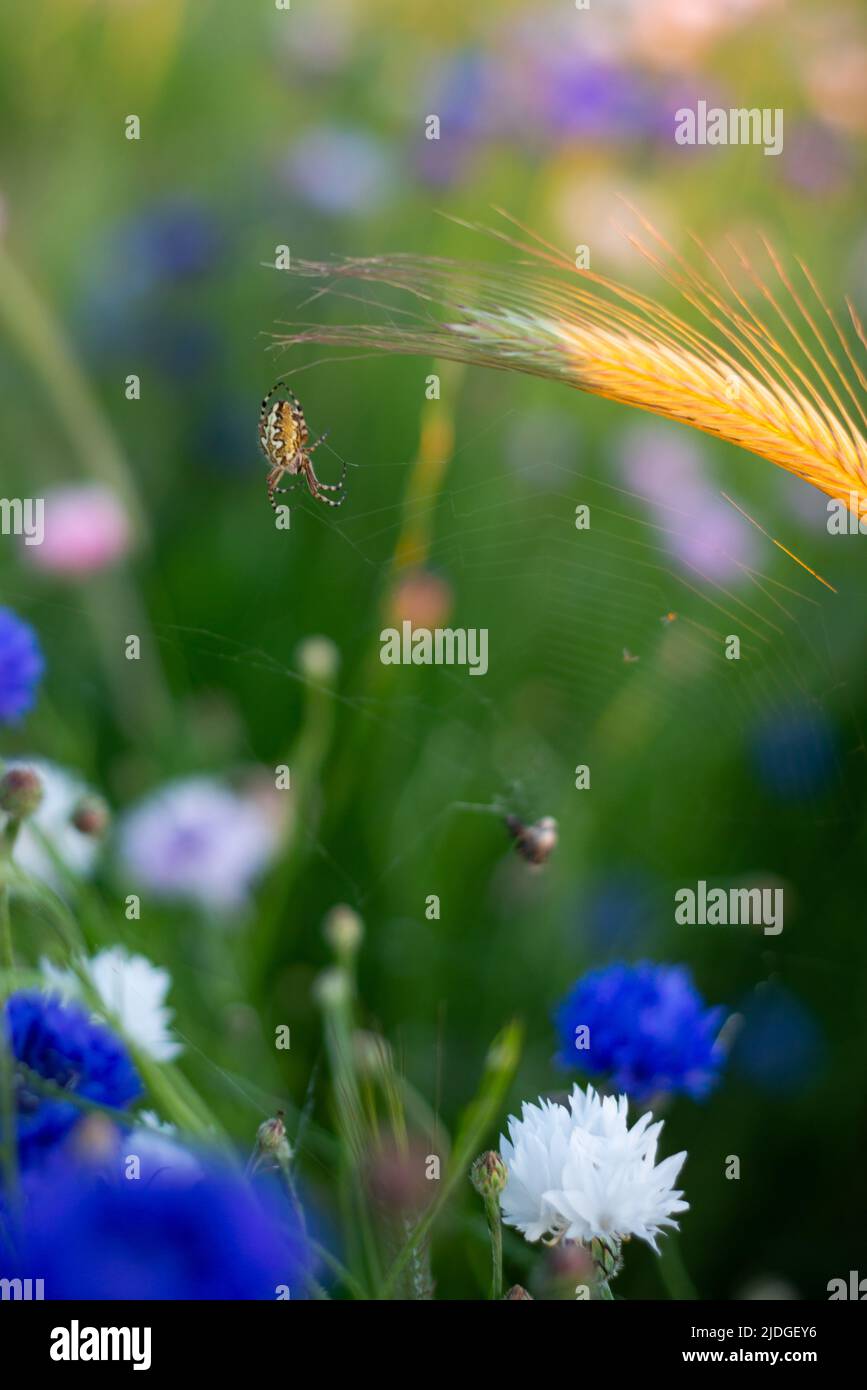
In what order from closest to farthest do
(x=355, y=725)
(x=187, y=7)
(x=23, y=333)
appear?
(x=355, y=725) → (x=23, y=333) → (x=187, y=7)

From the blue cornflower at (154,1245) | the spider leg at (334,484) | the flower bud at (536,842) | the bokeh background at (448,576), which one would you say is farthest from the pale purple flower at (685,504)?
the blue cornflower at (154,1245)

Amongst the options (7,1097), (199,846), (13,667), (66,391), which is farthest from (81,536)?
(7,1097)

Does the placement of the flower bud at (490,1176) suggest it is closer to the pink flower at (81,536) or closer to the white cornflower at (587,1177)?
the white cornflower at (587,1177)

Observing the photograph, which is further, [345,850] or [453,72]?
[453,72]

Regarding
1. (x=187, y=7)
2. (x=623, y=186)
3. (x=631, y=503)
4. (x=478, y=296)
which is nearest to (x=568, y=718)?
(x=631, y=503)

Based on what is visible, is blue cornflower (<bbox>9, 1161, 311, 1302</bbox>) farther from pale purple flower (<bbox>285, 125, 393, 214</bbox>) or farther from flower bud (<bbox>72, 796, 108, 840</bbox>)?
pale purple flower (<bbox>285, 125, 393, 214</bbox>)

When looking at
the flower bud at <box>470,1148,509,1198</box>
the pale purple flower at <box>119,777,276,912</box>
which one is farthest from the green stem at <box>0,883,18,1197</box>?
the pale purple flower at <box>119,777,276,912</box>
